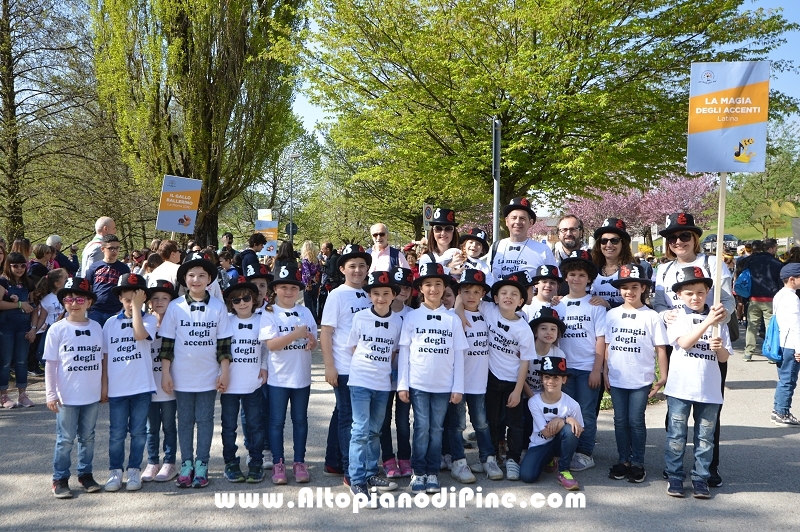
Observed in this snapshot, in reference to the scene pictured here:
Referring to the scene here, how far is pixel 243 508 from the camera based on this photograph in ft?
14.7

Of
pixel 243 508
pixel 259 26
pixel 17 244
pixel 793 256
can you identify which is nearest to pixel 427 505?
pixel 243 508

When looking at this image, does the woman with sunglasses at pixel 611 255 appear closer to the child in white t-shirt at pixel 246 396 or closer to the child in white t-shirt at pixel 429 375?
the child in white t-shirt at pixel 429 375

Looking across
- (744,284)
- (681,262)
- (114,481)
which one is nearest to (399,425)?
(114,481)

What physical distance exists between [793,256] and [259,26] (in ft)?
56.2

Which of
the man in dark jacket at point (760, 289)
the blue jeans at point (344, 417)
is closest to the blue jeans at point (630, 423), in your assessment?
the blue jeans at point (344, 417)

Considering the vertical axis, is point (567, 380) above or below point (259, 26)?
below

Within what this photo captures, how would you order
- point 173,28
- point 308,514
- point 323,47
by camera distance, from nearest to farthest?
point 308,514, point 323,47, point 173,28

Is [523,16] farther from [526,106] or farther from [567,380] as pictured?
[567,380]

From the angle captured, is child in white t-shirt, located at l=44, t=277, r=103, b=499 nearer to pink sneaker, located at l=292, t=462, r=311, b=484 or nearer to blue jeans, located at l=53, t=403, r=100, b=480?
blue jeans, located at l=53, t=403, r=100, b=480

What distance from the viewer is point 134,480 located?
4.80 meters

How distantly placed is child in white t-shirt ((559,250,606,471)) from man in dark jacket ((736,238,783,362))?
285 inches

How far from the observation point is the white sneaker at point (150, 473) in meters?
4.99

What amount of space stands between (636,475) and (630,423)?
1.35 feet

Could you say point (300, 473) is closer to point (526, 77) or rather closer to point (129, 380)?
point (129, 380)
